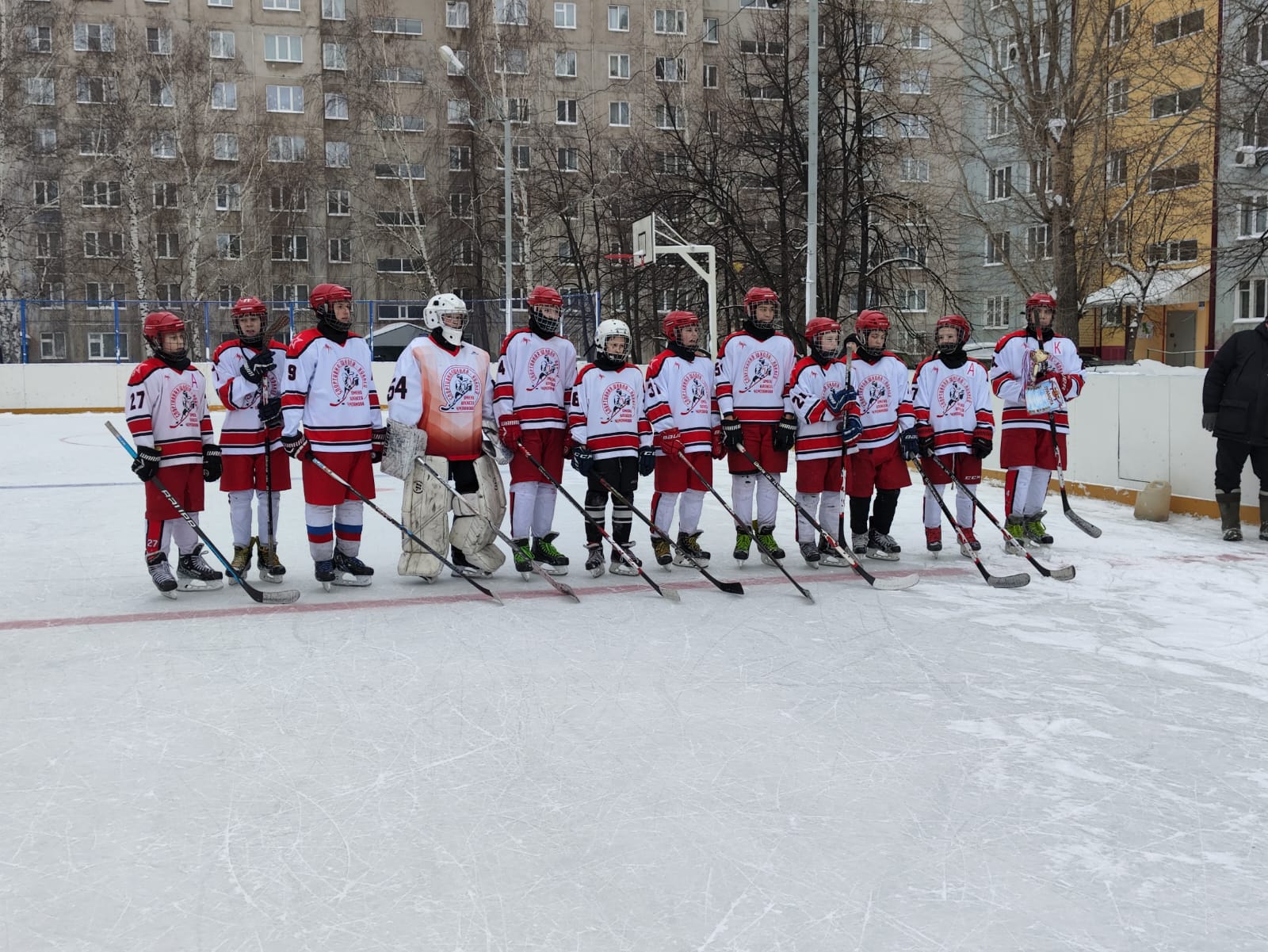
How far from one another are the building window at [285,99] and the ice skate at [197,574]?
33.5 meters

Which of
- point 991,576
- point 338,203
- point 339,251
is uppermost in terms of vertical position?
point 338,203

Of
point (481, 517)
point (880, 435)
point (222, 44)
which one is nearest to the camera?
point (481, 517)

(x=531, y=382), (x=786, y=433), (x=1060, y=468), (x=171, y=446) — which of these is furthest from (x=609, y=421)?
(x=1060, y=468)

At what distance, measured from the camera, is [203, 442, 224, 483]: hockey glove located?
6.09 meters

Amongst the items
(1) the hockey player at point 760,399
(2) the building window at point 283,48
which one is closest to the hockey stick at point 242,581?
(1) the hockey player at point 760,399

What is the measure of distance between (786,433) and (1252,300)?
25385 millimetres

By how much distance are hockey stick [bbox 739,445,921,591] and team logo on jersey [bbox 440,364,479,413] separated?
1.56 meters

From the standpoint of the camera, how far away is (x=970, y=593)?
6012mm

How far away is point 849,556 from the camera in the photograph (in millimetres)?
6457

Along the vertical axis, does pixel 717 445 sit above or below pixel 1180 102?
below

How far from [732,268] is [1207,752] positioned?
16235mm

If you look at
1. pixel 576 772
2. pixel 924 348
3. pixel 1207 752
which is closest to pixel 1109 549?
pixel 1207 752

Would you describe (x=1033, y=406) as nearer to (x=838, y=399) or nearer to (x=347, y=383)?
(x=838, y=399)

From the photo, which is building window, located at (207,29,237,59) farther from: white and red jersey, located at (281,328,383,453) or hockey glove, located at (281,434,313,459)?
hockey glove, located at (281,434,313,459)
